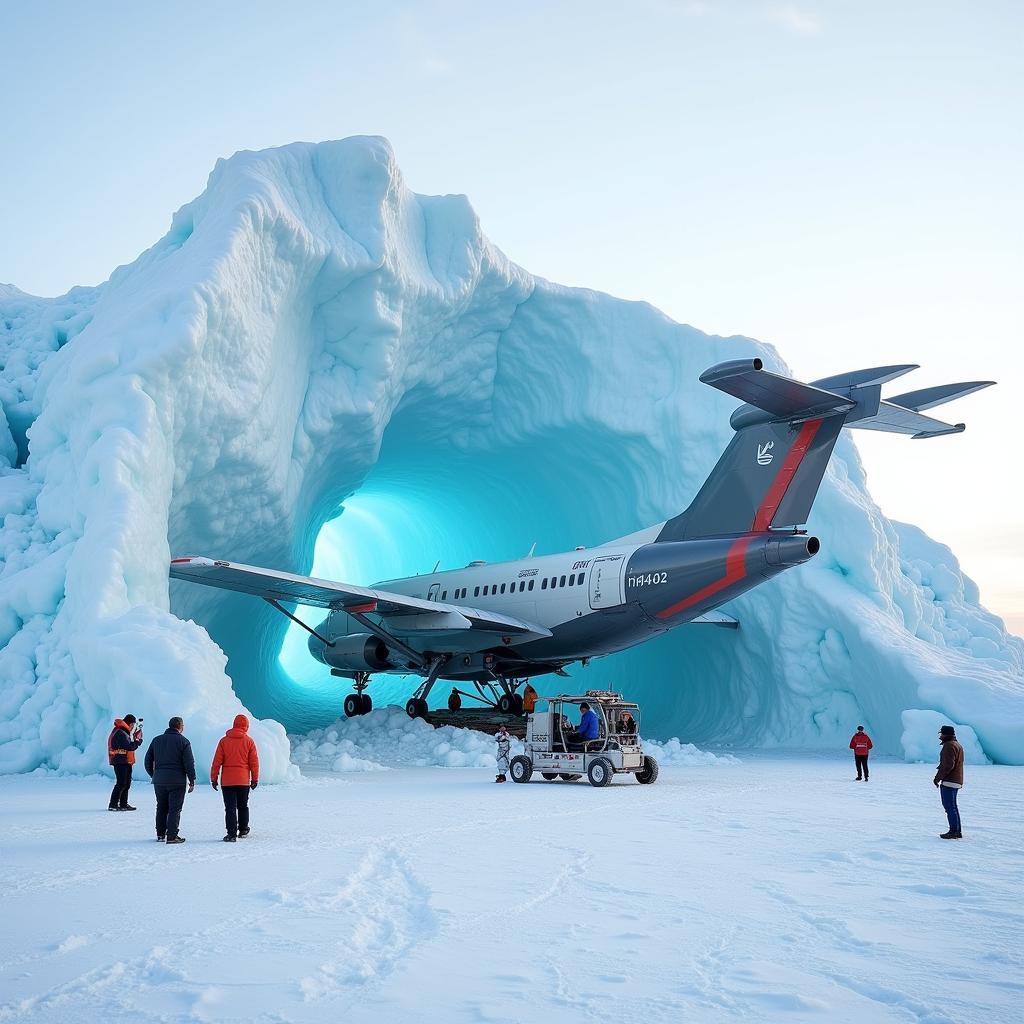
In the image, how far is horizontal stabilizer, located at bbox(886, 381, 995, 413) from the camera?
703 inches

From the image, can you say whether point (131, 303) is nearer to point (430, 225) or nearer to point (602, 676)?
point (430, 225)

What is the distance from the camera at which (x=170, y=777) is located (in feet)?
31.2

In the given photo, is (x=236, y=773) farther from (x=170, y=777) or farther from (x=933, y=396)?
(x=933, y=396)

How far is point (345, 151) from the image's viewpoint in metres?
23.8

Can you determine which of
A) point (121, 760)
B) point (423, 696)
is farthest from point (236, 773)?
point (423, 696)

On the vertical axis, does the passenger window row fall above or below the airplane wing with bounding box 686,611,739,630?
above

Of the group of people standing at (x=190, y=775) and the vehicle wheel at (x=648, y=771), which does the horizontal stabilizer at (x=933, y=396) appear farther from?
the group of people standing at (x=190, y=775)

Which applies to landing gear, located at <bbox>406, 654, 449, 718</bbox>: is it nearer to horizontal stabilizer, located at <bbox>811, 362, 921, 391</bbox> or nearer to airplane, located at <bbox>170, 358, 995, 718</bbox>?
airplane, located at <bbox>170, 358, 995, 718</bbox>

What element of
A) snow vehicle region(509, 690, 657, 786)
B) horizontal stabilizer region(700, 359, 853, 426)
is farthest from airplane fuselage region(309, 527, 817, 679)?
snow vehicle region(509, 690, 657, 786)

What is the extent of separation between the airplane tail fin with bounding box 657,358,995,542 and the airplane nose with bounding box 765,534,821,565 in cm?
103

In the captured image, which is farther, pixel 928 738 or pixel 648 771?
pixel 928 738

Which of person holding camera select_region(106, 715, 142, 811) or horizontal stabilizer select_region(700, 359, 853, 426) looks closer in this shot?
person holding camera select_region(106, 715, 142, 811)

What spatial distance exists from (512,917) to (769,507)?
15814 millimetres

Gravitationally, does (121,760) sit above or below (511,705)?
below
